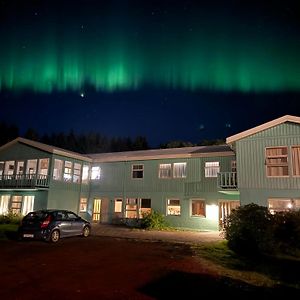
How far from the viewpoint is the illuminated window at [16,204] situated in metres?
25.0

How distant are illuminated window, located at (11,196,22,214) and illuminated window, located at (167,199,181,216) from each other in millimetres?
12772

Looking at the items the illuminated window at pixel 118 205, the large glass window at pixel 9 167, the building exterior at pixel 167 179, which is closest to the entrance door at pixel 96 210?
the building exterior at pixel 167 179

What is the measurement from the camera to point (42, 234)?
44.8 ft

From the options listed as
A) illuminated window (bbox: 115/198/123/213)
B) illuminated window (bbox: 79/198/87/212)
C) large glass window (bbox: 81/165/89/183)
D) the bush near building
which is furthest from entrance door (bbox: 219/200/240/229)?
large glass window (bbox: 81/165/89/183)

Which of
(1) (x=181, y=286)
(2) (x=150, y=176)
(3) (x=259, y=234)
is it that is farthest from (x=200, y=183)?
(1) (x=181, y=286)

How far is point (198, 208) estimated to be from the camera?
74.7 feet

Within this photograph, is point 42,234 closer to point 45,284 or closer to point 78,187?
point 45,284

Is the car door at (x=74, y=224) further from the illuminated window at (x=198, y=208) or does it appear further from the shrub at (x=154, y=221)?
the illuminated window at (x=198, y=208)

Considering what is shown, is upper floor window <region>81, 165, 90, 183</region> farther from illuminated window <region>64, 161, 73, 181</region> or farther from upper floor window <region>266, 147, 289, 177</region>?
upper floor window <region>266, 147, 289, 177</region>

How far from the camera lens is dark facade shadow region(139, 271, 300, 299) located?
6.29 meters

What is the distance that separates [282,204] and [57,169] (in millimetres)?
17444

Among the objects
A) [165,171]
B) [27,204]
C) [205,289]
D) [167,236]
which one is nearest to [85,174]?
[27,204]

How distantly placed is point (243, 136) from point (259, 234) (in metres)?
8.18

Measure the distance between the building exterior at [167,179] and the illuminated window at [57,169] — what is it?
33 millimetres
